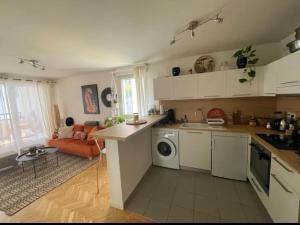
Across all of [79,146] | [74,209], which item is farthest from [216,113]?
[79,146]

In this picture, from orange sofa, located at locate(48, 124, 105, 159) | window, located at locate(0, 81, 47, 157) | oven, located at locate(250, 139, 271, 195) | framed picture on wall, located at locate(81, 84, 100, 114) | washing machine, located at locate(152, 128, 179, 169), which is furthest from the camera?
framed picture on wall, located at locate(81, 84, 100, 114)

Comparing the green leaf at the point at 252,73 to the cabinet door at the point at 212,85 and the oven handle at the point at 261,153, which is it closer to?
the cabinet door at the point at 212,85

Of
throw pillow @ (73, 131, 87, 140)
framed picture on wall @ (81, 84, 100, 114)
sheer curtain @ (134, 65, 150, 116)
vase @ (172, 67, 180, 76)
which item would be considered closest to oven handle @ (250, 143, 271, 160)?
vase @ (172, 67, 180, 76)

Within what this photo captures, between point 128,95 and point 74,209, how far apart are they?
9.23 feet

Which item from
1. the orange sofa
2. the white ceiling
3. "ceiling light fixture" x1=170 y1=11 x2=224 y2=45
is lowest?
the orange sofa

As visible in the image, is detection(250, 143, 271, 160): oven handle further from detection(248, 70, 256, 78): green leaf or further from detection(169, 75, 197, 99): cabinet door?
detection(169, 75, 197, 99): cabinet door

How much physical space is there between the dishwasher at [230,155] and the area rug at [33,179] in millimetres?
2770

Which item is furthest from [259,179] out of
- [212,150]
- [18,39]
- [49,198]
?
[18,39]

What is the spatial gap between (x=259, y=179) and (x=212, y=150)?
730mm

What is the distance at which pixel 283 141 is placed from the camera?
1687 mm

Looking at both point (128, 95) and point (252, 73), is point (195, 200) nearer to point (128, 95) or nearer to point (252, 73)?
point (252, 73)

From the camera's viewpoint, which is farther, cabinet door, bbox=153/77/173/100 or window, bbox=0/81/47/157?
window, bbox=0/81/47/157

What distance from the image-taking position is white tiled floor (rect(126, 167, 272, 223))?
172 centimetres

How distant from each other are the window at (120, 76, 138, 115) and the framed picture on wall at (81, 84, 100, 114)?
37.8 inches
